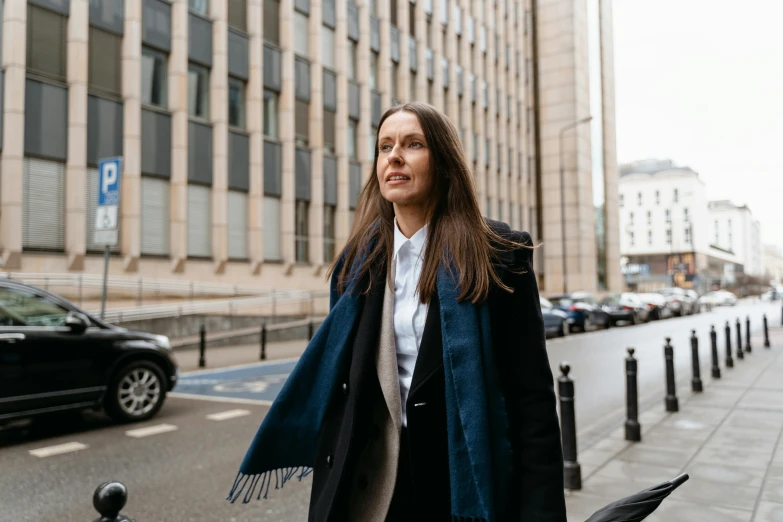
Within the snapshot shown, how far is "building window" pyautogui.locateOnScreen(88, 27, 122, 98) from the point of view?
1709 cm

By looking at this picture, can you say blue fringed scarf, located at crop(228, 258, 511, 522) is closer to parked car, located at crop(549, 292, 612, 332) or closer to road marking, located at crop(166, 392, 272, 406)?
road marking, located at crop(166, 392, 272, 406)

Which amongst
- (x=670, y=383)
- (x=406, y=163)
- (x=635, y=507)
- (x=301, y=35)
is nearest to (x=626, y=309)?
(x=301, y=35)

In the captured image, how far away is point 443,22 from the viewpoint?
35781 mm

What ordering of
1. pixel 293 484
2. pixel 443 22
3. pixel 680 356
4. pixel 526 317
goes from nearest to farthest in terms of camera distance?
pixel 526 317 → pixel 293 484 → pixel 680 356 → pixel 443 22

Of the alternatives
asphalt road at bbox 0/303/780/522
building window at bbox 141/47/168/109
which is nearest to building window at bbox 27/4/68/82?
building window at bbox 141/47/168/109

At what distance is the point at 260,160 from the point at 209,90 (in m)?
2.71

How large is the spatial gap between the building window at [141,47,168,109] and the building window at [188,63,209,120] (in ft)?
3.15

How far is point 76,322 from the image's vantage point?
278 inches

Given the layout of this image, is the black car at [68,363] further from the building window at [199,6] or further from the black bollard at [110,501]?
the building window at [199,6]

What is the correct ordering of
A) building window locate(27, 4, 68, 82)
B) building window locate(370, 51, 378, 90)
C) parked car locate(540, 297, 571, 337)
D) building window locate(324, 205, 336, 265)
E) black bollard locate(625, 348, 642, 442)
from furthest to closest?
1. building window locate(370, 51, 378, 90)
2. building window locate(324, 205, 336, 265)
3. parked car locate(540, 297, 571, 337)
4. building window locate(27, 4, 68, 82)
5. black bollard locate(625, 348, 642, 442)

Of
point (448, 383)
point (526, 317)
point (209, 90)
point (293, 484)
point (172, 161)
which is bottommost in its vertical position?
point (293, 484)

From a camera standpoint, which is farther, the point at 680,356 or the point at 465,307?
the point at 680,356

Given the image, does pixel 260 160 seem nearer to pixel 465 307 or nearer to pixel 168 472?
pixel 168 472

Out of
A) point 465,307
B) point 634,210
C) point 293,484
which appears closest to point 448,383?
point 465,307
